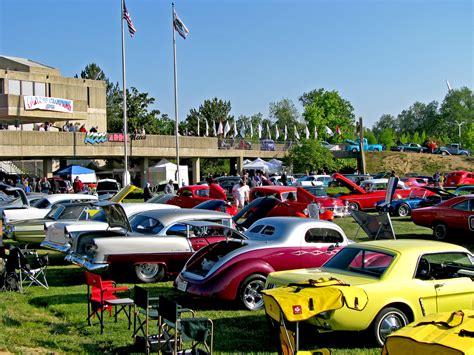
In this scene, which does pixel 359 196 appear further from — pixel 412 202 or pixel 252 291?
pixel 252 291

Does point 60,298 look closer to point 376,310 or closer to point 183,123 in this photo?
point 376,310

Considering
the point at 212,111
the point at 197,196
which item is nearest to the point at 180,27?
the point at 197,196

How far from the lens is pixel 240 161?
58719mm

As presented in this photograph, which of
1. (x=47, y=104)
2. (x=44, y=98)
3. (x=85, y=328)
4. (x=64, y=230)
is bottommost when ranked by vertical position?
(x=85, y=328)

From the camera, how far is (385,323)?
8297mm

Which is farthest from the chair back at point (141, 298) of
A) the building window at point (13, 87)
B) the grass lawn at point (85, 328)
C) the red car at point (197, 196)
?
the building window at point (13, 87)

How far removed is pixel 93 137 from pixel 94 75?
59598 millimetres

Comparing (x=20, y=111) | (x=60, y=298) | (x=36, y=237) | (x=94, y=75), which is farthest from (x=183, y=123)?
(x=60, y=298)

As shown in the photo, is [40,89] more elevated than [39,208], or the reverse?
[40,89]

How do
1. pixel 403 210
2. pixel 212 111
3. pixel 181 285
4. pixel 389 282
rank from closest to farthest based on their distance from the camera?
1. pixel 389 282
2. pixel 181 285
3. pixel 403 210
4. pixel 212 111

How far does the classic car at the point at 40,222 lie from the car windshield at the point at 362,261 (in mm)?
10416

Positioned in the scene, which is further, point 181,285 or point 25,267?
point 25,267

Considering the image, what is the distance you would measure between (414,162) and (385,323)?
67.4 meters

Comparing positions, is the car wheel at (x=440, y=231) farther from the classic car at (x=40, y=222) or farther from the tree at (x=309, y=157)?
the tree at (x=309, y=157)
